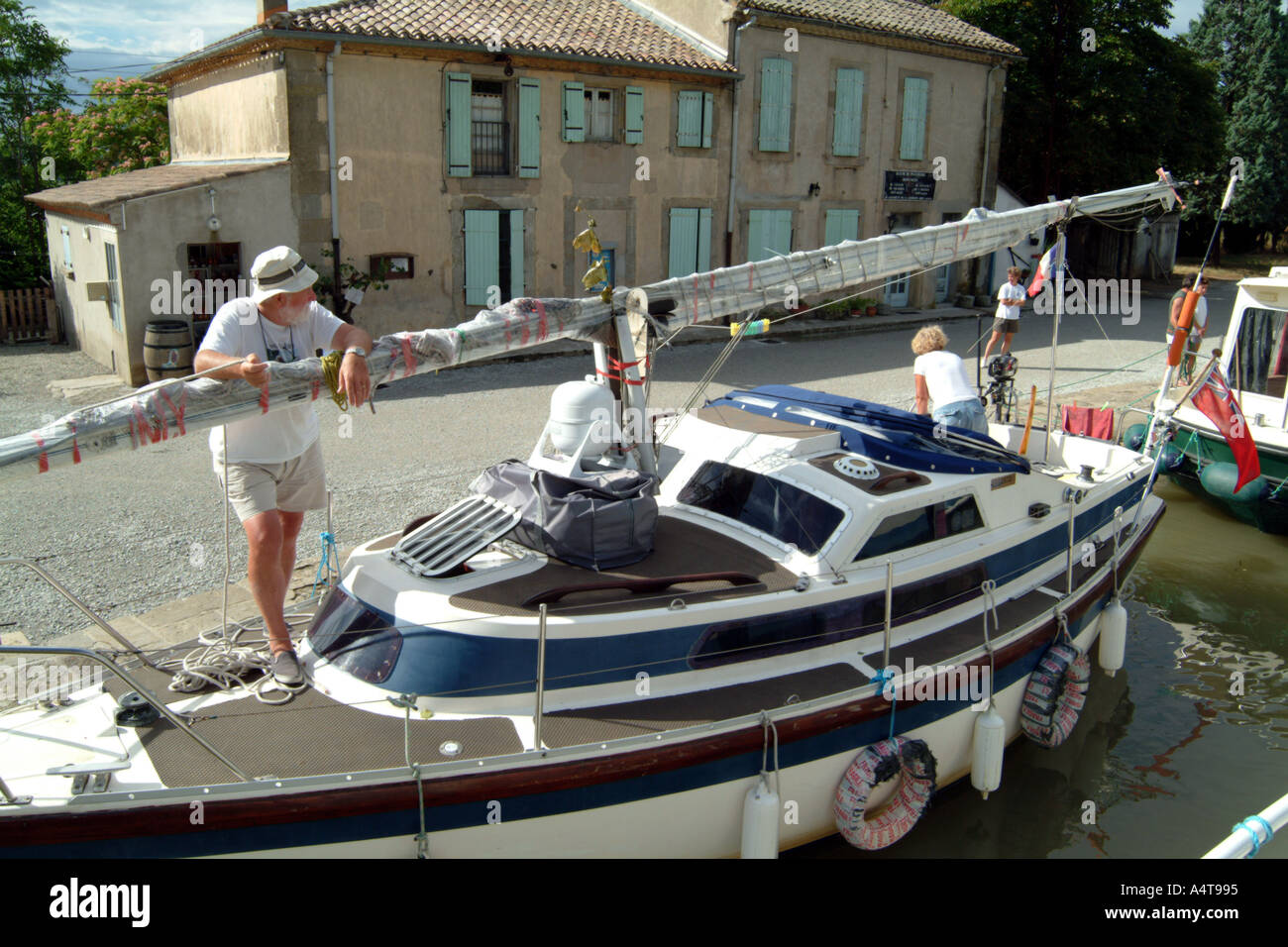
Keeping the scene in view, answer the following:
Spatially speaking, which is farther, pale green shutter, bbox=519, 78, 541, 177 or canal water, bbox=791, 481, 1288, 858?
pale green shutter, bbox=519, 78, 541, 177

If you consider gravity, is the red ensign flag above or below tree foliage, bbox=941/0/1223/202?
below

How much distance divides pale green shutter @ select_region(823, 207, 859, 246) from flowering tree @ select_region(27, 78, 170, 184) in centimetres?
1389

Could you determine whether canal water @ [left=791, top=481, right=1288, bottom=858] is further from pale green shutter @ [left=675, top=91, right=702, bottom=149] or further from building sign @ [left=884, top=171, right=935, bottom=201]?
building sign @ [left=884, top=171, right=935, bottom=201]

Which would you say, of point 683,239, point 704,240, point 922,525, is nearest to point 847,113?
point 704,240

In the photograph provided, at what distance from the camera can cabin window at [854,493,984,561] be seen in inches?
229

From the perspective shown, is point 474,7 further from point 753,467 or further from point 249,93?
point 753,467

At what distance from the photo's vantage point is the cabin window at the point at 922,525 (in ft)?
19.1

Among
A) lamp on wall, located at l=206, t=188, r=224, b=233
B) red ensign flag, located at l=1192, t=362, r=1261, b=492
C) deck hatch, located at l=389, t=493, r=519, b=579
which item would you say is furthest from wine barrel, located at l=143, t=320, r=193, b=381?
red ensign flag, located at l=1192, t=362, r=1261, b=492

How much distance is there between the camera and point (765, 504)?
19.9 feet

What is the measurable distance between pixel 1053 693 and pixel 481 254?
13.3 metres

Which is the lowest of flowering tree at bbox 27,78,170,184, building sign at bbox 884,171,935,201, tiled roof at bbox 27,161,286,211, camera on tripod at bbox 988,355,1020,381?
camera on tripod at bbox 988,355,1020,381
